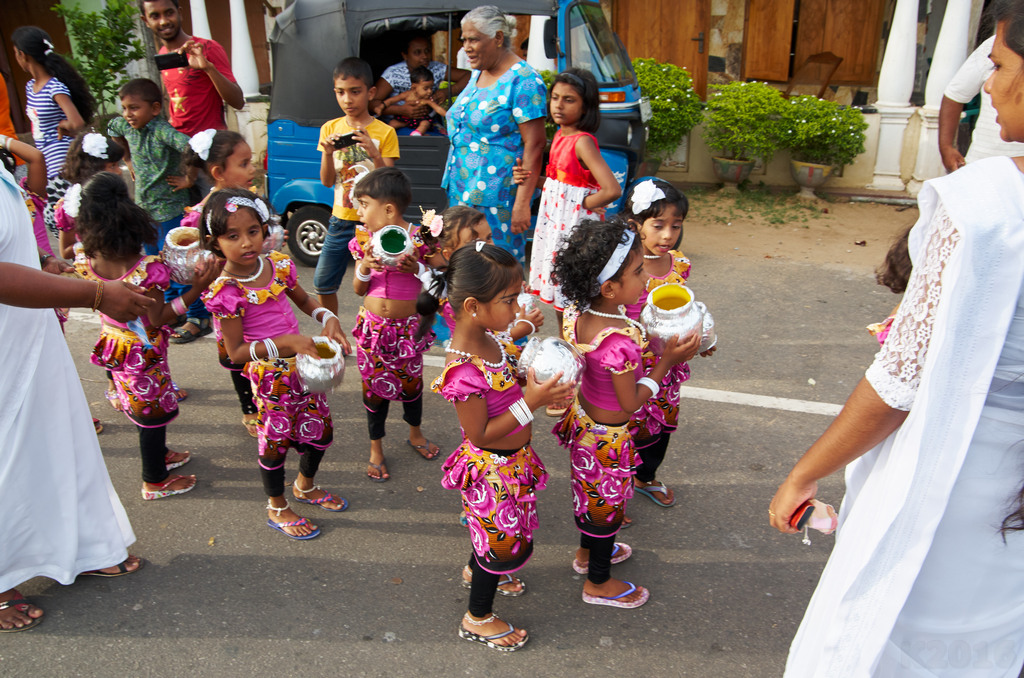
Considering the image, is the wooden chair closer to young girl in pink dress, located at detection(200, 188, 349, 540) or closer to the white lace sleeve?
young girl in pink dress, located at detection(200, 188, 349, 540)

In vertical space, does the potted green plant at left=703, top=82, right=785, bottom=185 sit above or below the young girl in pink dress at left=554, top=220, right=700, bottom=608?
above

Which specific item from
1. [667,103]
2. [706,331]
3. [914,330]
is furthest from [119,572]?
[667,103]

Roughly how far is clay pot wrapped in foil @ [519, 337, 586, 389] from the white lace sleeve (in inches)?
36.9

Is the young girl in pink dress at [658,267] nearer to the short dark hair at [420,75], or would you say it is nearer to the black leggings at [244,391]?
the black leggings at [244,391]

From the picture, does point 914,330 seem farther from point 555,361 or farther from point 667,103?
point 667,103

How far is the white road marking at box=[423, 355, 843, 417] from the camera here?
4293 mm

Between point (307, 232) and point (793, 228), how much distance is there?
5.18m

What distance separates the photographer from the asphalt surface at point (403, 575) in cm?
262

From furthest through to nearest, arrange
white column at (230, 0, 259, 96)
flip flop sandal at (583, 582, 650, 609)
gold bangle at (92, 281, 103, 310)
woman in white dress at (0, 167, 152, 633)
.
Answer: white column at (230, 0, 259, 96) < flip flop sandal at (583, 582, 650, 609) < woman in white dress at (0, 167, 152, 633) < gold bangle at (92, 281, 103, 310)

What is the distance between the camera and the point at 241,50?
35.4ft

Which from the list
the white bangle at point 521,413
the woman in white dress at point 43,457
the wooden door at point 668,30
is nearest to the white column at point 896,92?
the wooden door at point 668,30

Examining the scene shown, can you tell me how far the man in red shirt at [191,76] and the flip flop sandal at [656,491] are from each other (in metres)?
3.77

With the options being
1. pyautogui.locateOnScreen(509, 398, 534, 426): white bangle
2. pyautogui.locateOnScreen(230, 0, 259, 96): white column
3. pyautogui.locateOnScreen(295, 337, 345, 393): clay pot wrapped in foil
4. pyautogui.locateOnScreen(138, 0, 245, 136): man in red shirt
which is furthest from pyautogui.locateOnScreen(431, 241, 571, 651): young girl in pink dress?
pyautogui.locateOnScreen(230, 0, 259, 96): white column

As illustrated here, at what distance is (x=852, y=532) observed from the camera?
1742 mm
